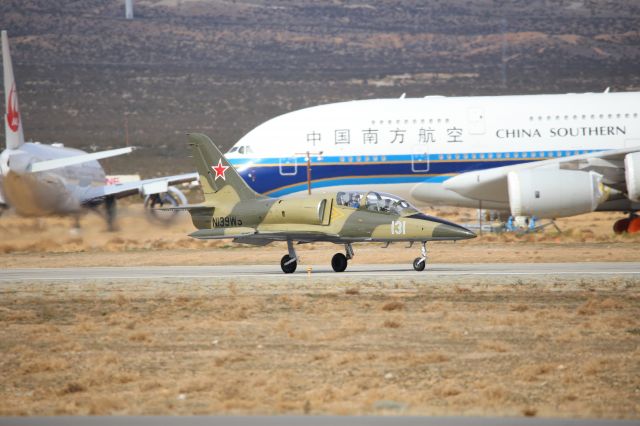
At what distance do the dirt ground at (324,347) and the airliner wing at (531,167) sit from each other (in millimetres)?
12138

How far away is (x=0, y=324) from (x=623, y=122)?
23.3 metres

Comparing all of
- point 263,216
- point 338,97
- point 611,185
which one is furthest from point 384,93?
point 263,216

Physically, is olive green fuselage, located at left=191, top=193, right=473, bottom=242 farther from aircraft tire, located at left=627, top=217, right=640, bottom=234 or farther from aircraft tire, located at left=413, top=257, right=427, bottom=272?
aircraft tire, located at left=627, top=217, right=640, bottom=234

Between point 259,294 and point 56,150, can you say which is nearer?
point 259,294

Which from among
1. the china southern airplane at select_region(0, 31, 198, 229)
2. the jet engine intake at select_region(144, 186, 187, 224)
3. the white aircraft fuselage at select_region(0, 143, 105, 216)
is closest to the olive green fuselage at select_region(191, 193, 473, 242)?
the china southern airplane at select_region(0, 31, 198, 229)

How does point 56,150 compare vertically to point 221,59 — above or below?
below

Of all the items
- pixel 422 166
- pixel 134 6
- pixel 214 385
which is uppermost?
pixel 134 6

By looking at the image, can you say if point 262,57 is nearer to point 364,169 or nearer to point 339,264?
point 364,169

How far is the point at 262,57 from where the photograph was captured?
463 feet

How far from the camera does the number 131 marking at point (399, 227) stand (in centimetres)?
2742

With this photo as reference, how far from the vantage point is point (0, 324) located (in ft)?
70.9

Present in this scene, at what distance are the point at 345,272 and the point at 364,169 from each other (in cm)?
1094

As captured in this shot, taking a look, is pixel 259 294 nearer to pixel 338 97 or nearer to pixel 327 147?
pixel 327 147

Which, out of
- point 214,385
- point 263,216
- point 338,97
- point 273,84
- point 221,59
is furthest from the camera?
point 221,59
